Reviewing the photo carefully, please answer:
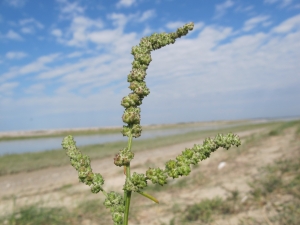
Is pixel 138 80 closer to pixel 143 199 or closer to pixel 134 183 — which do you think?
pixel 134 183

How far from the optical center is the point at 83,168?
100 centimetres

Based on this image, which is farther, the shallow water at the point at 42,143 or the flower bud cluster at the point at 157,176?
the shallow water at the point at 42,143

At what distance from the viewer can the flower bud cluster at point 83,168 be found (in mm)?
977

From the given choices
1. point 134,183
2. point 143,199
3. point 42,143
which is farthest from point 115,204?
point 42,143

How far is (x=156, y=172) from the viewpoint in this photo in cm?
95

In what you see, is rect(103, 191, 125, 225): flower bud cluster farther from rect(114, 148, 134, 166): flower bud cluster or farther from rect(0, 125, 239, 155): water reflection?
rect(0, 125, 239, 155): water reflection

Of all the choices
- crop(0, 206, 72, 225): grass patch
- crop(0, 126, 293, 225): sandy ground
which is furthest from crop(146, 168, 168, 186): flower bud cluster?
crop(0, 206, 72, 225): grass patch

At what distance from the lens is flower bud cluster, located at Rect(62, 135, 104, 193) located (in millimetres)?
977

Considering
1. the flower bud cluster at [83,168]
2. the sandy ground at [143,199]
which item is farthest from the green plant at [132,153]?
the sandy ground at [143,199]

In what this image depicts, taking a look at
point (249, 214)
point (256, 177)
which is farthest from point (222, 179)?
point (249, 214)

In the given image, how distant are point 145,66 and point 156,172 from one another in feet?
1.05

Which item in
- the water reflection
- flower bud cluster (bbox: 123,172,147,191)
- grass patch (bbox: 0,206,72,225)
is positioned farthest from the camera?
the water reflection

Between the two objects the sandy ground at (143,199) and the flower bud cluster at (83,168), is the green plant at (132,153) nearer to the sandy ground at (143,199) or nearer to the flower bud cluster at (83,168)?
the flower bud cluster at (83,168)

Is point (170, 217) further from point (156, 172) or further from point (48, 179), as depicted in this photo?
point (48, 179)
